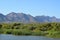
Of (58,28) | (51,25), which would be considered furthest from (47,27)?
(58,28)

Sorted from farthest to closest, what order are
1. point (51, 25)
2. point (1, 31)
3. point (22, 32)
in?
point (51, 25) → point (1, 31) → point (22, 32)

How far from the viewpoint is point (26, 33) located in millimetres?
63031

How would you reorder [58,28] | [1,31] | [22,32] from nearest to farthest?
[22,32] < [1,31] < [58,28]

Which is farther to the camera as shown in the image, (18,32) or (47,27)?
(47,27)

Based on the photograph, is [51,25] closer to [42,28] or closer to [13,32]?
[42,28]

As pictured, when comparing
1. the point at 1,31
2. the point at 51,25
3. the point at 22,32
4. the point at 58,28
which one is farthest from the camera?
the point at 51,25

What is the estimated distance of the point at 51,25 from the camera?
7975 cm

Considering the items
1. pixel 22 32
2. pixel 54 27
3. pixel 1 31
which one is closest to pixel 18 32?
pixel 22 32

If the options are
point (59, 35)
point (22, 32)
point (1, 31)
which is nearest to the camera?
point (59, 35)

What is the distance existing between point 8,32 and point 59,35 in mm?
16276

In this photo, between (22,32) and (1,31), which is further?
(1,31)

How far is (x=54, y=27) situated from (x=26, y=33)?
1517 centimetres

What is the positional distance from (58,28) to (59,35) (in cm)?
1606

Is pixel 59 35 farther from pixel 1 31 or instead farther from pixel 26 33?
pixel 1 31
